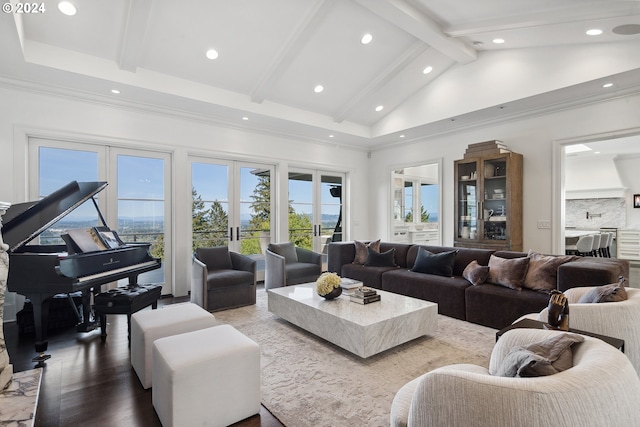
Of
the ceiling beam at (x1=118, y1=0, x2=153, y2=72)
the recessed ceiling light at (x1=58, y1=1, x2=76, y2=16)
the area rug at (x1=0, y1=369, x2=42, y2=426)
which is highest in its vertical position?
the recessed ceiling light at (x1=58, y1=1, x2=76, y2=16)

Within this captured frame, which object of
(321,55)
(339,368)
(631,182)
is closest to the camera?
(339,368)

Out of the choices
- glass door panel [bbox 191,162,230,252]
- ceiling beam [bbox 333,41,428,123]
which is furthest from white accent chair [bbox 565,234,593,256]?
glass door panel [bbox 191,162,230,252]

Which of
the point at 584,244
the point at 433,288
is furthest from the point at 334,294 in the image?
the point at 584,244

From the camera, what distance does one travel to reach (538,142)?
489 centimetres

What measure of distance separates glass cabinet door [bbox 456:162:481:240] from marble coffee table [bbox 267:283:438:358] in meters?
2.56

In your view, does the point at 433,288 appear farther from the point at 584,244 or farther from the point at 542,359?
the point at 584,244

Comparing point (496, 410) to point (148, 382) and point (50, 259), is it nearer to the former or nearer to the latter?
point (148, 382)

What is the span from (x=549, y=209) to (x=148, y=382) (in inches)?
211

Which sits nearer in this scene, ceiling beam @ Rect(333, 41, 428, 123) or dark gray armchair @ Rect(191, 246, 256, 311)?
dark gray armchair @ Rect(191, 246, 256, 311)

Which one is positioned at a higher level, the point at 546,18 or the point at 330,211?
the point at 546,18

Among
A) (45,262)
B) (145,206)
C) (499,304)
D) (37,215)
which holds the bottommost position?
(499,304)

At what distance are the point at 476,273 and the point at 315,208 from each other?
364cm

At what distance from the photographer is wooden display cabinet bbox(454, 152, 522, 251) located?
4898mm

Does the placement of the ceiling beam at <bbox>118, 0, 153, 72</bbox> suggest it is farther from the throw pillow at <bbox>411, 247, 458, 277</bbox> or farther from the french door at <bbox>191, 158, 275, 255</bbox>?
the throw pillow at <bbox>411, 247, 458, 277</bbox>
